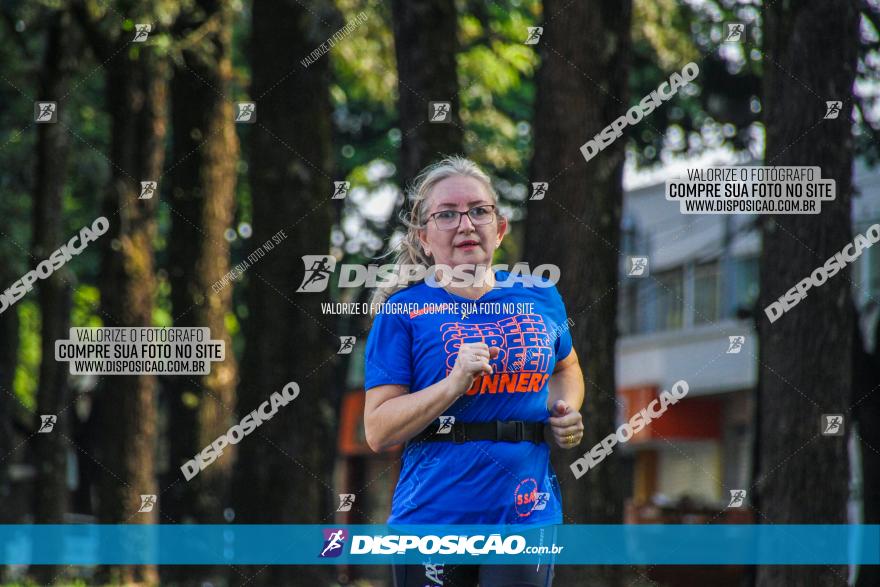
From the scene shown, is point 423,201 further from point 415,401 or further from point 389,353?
point 415,401

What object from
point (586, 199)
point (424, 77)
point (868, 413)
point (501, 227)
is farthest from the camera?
point (868, 413)

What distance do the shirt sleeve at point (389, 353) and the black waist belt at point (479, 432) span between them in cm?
18

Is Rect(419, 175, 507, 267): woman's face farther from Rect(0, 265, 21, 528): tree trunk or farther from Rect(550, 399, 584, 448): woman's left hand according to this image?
Rect(0, 265, 21, 528): tree trunk

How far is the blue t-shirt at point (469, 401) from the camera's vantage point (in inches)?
198

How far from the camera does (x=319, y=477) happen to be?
14492 mm

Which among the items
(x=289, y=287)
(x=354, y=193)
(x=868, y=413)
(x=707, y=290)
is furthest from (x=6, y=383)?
(x=707, y=290)

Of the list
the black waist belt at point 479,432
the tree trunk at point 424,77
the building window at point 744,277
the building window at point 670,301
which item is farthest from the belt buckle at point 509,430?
the building window at point 670,301

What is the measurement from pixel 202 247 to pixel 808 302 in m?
7.46

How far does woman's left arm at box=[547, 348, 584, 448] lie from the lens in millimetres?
5141

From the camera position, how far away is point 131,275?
627 inches

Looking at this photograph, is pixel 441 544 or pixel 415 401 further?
pixel 441 544

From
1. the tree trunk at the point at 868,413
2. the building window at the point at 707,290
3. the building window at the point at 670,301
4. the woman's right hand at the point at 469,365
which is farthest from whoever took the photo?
the building window at the point at 670,301

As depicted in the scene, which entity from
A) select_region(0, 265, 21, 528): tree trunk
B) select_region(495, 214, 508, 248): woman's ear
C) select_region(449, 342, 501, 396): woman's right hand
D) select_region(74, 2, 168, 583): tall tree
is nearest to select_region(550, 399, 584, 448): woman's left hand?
select_region(449, 342, 501, 396): woman's right hand

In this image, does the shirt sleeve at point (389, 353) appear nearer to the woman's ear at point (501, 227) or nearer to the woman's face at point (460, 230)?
the woman's face at point (460, 230)
